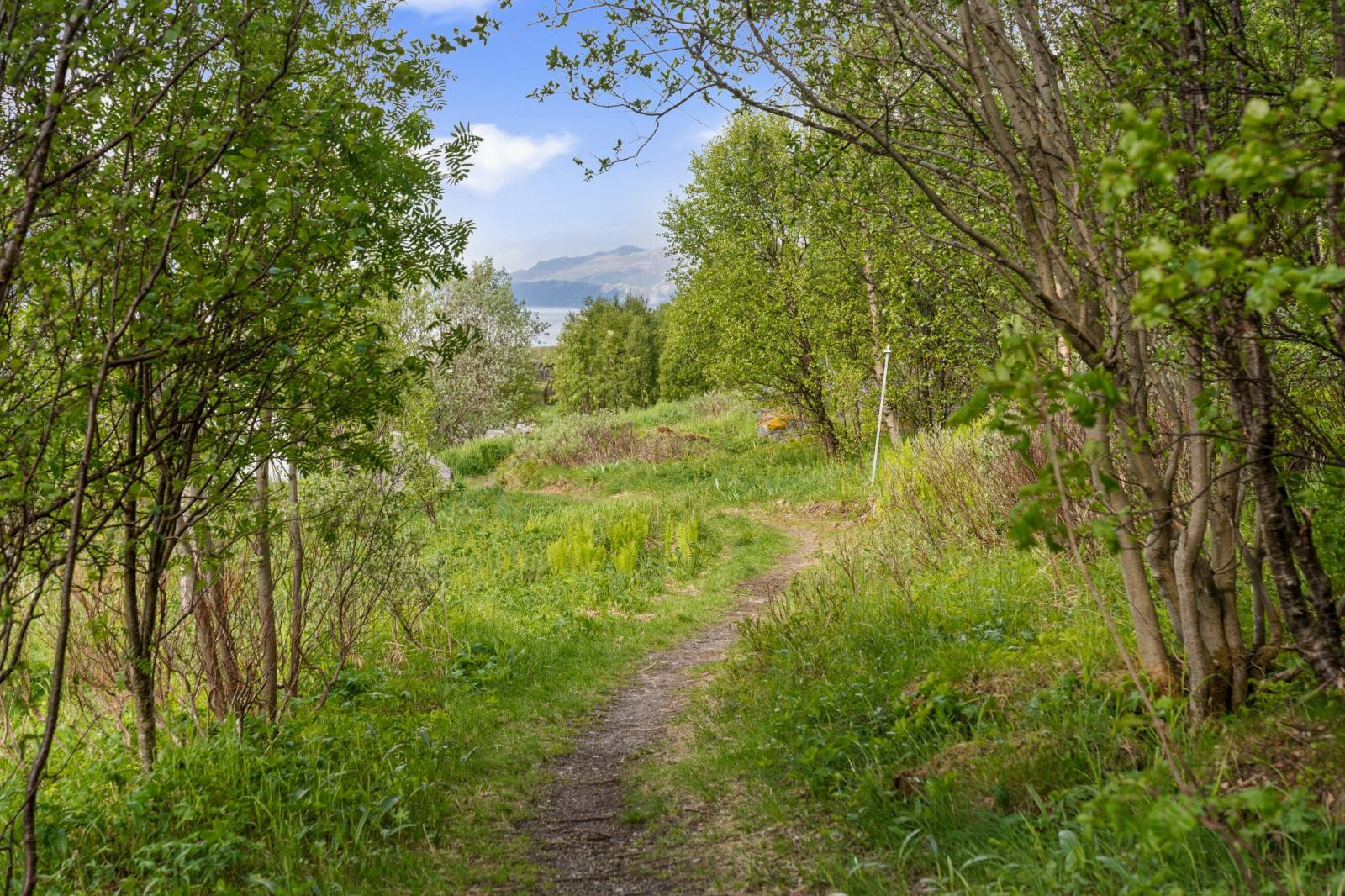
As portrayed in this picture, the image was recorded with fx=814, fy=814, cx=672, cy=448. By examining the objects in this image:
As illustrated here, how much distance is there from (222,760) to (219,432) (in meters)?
1.82

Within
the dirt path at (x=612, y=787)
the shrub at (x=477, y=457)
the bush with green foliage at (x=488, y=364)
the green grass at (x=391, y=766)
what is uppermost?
the bush with green foliage at (x=488, y=364)

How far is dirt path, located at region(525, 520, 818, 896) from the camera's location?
12.9 ft

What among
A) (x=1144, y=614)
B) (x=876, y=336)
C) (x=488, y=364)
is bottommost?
(x=1144, y=614)

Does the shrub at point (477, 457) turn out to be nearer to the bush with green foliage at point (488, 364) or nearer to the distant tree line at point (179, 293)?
the bush with green foliage at point (488, 364)

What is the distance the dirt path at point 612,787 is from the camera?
3936 millimetres

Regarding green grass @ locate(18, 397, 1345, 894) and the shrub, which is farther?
the shrub

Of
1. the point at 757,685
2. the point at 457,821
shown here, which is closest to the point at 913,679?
the point at 757,685

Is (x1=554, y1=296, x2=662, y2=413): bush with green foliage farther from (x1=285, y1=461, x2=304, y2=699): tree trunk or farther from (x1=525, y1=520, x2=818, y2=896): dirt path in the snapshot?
(x1=285, y1=461, x2=304, y2=699): tree trunk

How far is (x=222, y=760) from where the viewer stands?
436 centimetres

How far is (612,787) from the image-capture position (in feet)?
16.7

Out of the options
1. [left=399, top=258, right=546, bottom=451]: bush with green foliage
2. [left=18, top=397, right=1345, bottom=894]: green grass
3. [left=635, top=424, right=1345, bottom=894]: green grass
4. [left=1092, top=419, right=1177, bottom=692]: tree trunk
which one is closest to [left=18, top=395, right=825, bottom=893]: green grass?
[left=18, top=397, right=1345, bottom=894]: green grass

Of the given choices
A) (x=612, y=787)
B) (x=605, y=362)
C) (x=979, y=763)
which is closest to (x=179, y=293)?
(x=612, y=787)

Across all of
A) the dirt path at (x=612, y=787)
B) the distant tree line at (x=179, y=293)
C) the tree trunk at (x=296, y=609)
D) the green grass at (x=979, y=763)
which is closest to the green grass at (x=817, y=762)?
the green grass at (x=979, y=763)

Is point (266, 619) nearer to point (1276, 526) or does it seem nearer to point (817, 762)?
point (817, 762)
